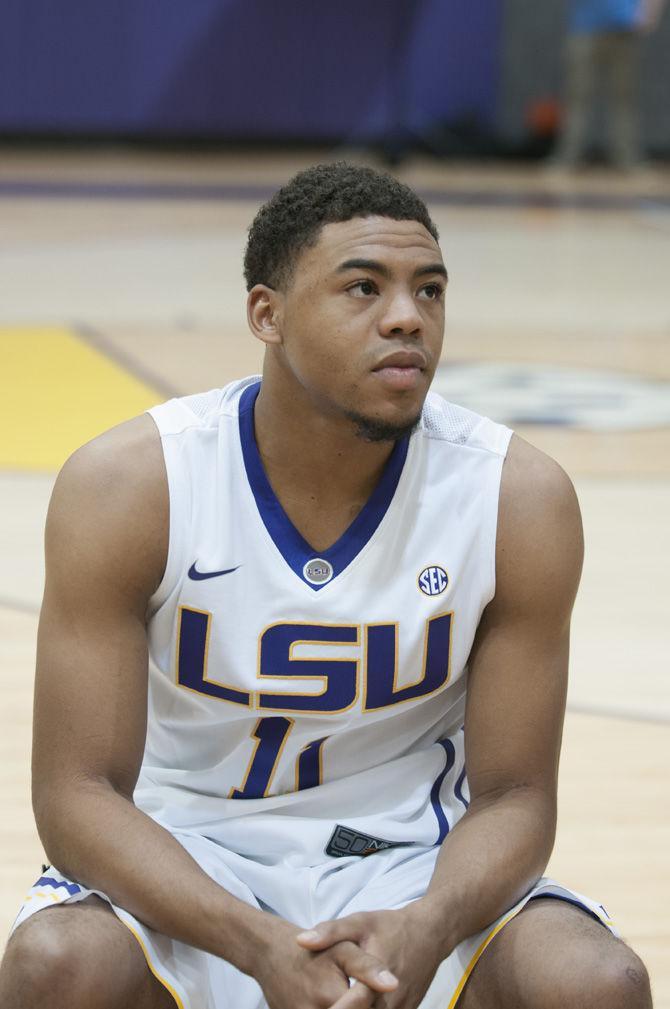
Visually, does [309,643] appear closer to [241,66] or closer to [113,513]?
[113,513]

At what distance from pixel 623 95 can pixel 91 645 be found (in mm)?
12859

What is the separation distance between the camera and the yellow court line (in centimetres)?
533

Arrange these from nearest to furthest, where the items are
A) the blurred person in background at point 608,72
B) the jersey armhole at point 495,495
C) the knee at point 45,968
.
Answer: the knee at point 45,968 → the jersey armhole at point 495,495 → the blurred person in background at point 608,72

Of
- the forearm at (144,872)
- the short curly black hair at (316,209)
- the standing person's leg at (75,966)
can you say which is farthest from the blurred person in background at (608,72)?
the standing person's leg at (75,966)

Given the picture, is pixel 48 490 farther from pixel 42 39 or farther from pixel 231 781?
pixel 42 39

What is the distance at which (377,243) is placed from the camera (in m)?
2.05

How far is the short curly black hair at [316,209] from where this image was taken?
2078mm

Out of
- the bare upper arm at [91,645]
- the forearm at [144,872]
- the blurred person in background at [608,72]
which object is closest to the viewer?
the forearm at [144,872]

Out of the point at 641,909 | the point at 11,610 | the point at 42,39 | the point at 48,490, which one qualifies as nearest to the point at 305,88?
the point at 42,39

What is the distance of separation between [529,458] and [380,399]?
0.24m

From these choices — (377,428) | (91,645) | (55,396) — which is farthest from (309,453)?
(55,396)

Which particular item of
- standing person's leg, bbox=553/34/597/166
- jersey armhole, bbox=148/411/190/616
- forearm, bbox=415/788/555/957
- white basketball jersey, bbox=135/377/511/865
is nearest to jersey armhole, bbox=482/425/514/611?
white basketball jersey, bbox=135/377/511/865

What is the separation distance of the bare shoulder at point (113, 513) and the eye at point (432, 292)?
0.36 meters

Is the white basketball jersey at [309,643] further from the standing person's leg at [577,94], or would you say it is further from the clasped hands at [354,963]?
the standing person's leg at [577,94]
